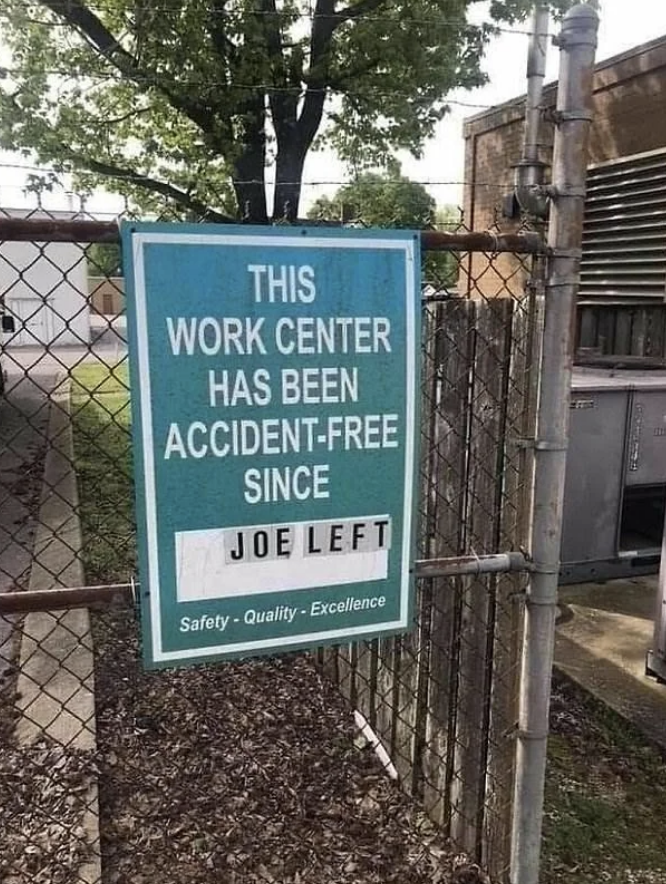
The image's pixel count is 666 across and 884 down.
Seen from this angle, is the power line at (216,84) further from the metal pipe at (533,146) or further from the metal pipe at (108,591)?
the metal pipe at (108,591)

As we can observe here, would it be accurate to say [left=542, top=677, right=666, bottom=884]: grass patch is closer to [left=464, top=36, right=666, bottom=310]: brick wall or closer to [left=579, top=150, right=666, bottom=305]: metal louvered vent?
[left=464, top=36, right=666, bottom=310]: brick wall

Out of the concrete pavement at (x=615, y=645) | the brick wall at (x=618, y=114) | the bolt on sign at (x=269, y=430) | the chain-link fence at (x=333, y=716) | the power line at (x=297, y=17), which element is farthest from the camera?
the power line at (x=297, y=17)

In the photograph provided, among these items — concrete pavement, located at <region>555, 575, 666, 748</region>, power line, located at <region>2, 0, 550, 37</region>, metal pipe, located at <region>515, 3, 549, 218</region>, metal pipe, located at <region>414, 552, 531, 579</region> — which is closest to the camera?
metal pipe, located at <region>515, 3, 549, 218</region>

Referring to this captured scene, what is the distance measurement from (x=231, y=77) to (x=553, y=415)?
10468mm

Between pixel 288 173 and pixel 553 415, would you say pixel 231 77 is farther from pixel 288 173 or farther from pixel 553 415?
pixel 553 415

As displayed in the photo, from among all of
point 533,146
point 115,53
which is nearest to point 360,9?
point 115,53

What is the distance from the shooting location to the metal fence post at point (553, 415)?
5.90 feet

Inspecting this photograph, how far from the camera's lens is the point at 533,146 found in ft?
12.8

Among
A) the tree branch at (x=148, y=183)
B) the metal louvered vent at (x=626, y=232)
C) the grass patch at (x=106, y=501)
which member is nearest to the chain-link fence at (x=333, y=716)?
the grass patch at (x=106, y=501)

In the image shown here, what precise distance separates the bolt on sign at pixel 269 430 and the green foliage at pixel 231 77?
917 centimetres

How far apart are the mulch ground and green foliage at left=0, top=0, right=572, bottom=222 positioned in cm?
815

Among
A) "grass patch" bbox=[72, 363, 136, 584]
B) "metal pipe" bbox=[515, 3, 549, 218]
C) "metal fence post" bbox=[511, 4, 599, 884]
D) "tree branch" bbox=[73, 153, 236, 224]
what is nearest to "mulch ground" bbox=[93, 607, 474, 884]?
"metal fence post" bbox=[511, 4, 599, 884]

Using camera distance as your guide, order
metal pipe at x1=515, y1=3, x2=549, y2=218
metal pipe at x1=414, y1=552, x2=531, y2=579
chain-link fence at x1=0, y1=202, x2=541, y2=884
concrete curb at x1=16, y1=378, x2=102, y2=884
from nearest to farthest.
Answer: metal pipe at x1=515, y1=3, x2=549, y2=218
metal pipe at x1=414, y1=552, x2=531, y2=579
chain-link fence at x1=0, y1=202, x2=541, y2=884
concrete curb at x1=16, y1=378, x2=102, y2=884

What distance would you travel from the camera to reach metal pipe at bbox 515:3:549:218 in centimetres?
189
